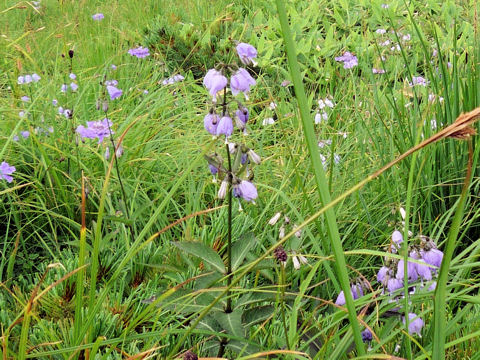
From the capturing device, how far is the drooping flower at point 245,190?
4.65 feet

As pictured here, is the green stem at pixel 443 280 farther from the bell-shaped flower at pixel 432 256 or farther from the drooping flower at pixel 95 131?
the drooping flower at pixel 95 131

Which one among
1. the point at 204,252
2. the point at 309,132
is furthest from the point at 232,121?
the point at 309,132

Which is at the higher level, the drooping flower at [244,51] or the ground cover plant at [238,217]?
the drooping flower at [244,51]

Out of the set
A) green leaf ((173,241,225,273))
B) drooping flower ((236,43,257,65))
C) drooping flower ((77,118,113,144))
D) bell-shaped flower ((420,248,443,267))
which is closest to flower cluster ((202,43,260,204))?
drooping flower ((236,43,257,65))

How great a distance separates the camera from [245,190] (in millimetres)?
1422

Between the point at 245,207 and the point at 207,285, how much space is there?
0.91m

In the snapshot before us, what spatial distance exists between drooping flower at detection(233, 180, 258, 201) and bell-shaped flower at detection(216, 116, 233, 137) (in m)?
0.13

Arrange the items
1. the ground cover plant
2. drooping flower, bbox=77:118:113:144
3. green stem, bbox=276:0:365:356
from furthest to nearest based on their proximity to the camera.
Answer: drooping flower, bbox=77:118:113:144 → the ground cover plant → green stem, bbox=276:0:365:356

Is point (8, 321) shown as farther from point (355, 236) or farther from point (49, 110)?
point (49, 110)

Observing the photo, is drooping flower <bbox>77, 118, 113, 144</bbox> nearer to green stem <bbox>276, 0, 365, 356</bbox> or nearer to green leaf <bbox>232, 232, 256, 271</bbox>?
green leaf <bbox>232, 232, 256, 271</bbox>

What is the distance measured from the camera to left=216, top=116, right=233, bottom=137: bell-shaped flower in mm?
1397

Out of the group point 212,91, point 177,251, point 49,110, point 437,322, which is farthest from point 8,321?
point 49,110

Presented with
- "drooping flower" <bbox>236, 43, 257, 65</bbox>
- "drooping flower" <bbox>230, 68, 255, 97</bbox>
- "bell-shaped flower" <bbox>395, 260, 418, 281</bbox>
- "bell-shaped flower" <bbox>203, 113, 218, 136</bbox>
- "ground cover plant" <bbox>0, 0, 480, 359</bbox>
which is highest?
"drooping flower" <bbox>236, 43, 257, 65</bbox>

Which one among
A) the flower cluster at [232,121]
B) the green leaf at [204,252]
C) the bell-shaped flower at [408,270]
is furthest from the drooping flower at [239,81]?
the bell-shaped flower at [408,270]
